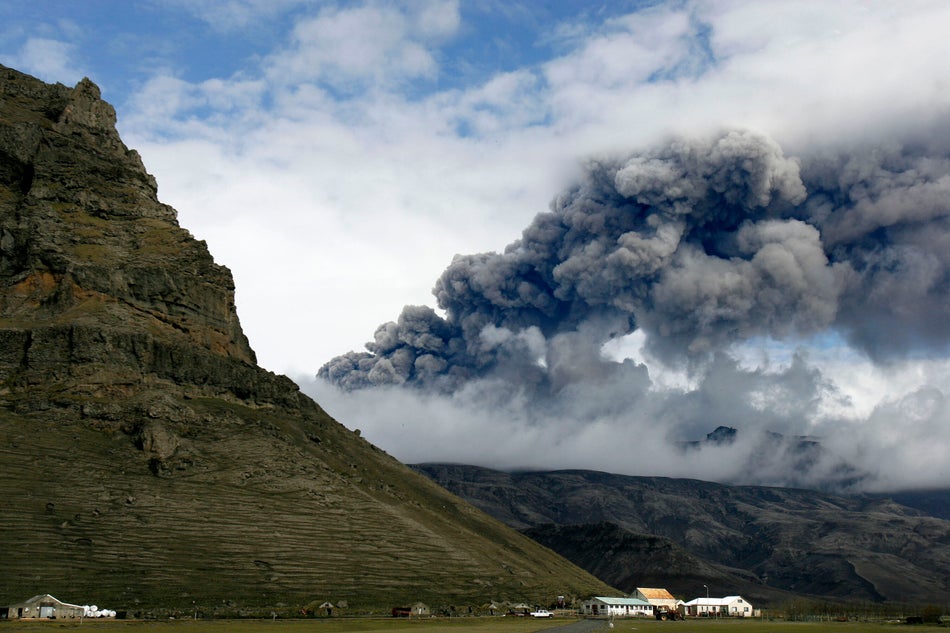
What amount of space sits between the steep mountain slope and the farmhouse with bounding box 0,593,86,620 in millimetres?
4437

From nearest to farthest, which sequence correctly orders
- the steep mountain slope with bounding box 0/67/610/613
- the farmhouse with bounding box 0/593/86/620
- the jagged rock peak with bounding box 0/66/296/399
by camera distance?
the farmhouse with bounding box 0/593/86/620 < the steep mountain slope with bounding box 0/67/610/613 < the jagged rock peak with bounding box 0/66/296/399

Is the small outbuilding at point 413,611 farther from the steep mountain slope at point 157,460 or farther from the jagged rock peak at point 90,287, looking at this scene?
the jagged rock peak at point 90,287

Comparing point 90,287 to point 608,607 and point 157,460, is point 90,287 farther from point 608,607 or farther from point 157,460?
point 608,607

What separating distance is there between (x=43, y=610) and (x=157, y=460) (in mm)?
39908

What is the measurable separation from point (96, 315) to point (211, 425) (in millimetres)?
27459

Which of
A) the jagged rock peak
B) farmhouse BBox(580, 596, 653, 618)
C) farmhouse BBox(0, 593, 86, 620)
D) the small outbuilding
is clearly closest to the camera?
farmhouse BBox(0, 593, 86, 620)

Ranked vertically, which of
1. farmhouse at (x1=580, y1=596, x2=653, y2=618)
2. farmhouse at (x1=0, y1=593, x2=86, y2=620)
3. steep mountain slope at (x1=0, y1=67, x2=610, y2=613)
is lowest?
farmhouse at (x1=0, y1=593, x2=86, y2=620)

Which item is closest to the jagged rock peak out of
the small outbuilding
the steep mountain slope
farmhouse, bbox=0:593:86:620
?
the steep mountain slope

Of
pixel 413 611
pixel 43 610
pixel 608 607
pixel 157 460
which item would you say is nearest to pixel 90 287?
pixel 157 460

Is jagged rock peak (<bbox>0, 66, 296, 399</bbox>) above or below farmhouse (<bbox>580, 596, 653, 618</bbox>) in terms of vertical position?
above

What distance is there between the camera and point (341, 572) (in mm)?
147125

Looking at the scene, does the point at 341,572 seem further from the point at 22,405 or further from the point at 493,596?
the point at 22,405

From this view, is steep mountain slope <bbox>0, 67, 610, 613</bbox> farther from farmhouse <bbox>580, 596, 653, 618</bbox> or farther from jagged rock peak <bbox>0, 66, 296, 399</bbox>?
farmhouse <bbox>580, 596, 653, 618</bbox>

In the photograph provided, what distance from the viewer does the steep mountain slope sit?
132000 millimetres
